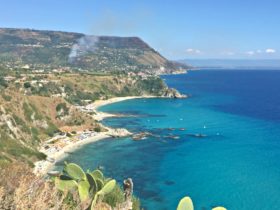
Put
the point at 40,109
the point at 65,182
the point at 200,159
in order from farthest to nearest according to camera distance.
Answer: the point at 40,109
the point at 200,159
the point at 65,182

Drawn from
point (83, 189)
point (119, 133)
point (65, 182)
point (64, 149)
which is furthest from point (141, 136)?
point (83, 189)

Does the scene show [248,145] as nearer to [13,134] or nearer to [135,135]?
[135,135]

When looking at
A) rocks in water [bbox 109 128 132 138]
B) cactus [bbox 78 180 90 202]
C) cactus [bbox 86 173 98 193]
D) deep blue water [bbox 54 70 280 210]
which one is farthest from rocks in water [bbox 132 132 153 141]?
cactus [bbox 78 180 90 202]

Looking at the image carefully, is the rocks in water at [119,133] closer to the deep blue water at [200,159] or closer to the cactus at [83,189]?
the deep blue water at [200,159]

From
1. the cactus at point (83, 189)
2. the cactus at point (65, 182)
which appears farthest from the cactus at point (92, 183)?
the cactus at point (65, 182)

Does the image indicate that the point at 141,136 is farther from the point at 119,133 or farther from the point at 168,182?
the point at 168,182

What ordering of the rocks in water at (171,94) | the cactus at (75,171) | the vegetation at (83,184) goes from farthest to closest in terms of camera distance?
the rocks in water at (171,94) → the cactus at (75,171) → the vegetation at (83,184)
